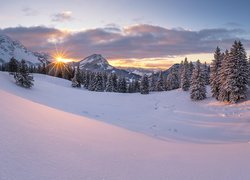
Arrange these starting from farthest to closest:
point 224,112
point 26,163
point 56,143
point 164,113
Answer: point 164,113 → point 224,112 → point 56,143 → point 26,163

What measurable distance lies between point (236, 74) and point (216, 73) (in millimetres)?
10600

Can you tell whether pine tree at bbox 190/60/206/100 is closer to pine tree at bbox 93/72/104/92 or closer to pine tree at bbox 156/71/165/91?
pine tree at bbox 156/71/165/91

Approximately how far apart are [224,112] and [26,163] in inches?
1594

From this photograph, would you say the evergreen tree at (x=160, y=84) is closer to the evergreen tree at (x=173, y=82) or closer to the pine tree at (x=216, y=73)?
the evergreen tree at (x=173, y=82)

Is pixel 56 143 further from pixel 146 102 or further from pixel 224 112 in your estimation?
pixel 146 102

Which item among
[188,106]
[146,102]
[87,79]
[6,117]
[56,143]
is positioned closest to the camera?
[56,143]

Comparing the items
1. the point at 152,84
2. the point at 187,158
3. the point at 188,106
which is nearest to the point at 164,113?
the point at 188,106

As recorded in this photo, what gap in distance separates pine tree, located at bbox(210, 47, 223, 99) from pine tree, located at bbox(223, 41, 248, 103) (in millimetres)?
5561

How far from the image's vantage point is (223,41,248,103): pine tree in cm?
4497

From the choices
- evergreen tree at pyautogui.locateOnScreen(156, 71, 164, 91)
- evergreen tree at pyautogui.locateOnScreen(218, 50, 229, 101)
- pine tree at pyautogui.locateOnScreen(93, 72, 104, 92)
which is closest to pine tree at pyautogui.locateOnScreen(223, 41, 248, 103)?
evergreen tree at pyautogui.locateOnScreen(218, 50, 229, 101)

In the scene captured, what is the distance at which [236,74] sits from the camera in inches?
1804

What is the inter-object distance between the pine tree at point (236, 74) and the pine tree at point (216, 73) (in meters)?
5.56

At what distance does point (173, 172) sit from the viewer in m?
8.38

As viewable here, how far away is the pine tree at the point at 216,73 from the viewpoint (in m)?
53.5
